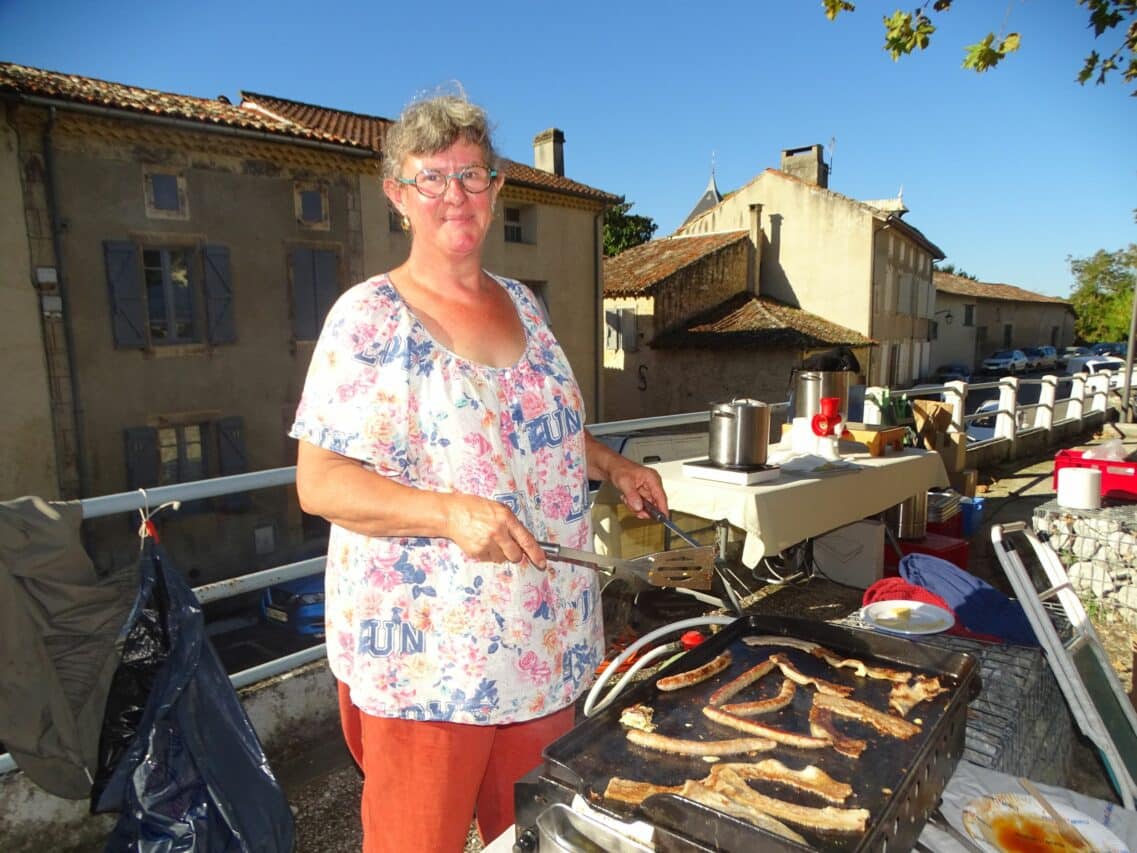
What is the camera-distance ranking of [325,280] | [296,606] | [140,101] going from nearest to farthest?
1. [296,606]
2. [140,101]
3. [325,280]

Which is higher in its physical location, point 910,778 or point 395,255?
point 395,255

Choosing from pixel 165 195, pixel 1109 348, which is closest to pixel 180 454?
pixel 165 195

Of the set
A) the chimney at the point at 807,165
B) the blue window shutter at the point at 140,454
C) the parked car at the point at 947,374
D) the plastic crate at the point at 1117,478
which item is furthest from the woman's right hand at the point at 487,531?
the parked car at the point at 947,374

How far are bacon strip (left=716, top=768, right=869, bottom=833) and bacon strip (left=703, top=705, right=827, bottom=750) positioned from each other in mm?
174

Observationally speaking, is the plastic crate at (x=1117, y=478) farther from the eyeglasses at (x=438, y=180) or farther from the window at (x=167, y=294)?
the window at (x=167, y=294)

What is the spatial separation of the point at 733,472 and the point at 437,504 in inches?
94.3

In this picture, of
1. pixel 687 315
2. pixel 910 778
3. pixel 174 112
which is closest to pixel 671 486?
pixel 910 778

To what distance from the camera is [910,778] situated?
112 centimetres

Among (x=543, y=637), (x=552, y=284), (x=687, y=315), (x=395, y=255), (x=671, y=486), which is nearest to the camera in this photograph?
(x=543, y=637)

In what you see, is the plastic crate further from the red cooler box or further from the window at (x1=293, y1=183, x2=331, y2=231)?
the window at (x1=293, y1=183, x2=331, y2=231)

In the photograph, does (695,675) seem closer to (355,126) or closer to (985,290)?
(355,126)

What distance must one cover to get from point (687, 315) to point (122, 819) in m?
21.1

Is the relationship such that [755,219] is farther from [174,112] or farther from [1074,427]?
[174,112]

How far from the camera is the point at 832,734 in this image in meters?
1.31
